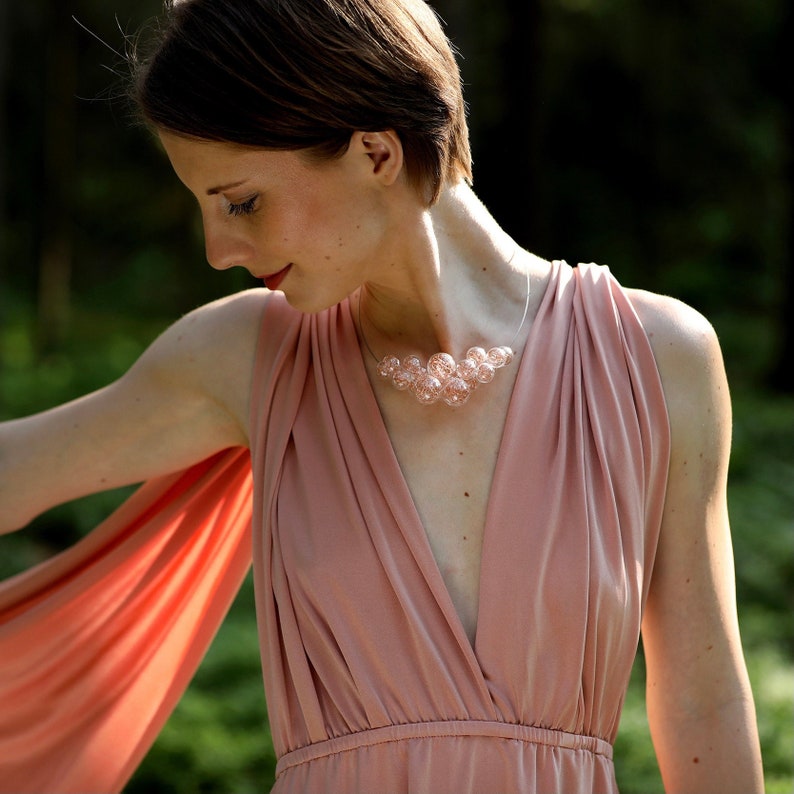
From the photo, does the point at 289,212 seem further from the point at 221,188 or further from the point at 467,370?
the point at 467,370

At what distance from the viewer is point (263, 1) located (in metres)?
1.96

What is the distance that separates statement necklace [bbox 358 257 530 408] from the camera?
2.27 m

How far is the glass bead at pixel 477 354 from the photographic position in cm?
228

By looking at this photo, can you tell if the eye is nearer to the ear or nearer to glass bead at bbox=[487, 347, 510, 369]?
the ear

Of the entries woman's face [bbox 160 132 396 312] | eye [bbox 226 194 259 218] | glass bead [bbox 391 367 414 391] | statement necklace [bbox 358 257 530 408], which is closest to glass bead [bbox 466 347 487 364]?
statement necklace [bbox 358 257 530 408]

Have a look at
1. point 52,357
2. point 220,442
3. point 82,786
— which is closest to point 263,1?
point 220,442

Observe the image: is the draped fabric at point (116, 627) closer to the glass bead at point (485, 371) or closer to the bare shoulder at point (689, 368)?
the glass bead at point (485, 371)

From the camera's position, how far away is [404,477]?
2.25 meters

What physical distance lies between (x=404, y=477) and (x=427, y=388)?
0.17 metres

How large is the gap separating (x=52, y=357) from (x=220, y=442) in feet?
31.9

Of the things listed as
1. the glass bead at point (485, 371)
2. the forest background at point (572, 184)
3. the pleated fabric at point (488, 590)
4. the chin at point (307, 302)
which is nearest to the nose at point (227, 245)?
the chin at point (307, 302)

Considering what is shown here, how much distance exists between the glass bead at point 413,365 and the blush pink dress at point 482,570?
0.09m

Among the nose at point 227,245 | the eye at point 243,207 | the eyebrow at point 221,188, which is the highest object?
the eyebrow at point 221,188

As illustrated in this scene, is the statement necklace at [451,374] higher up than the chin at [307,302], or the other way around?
the chin at [307,302]
